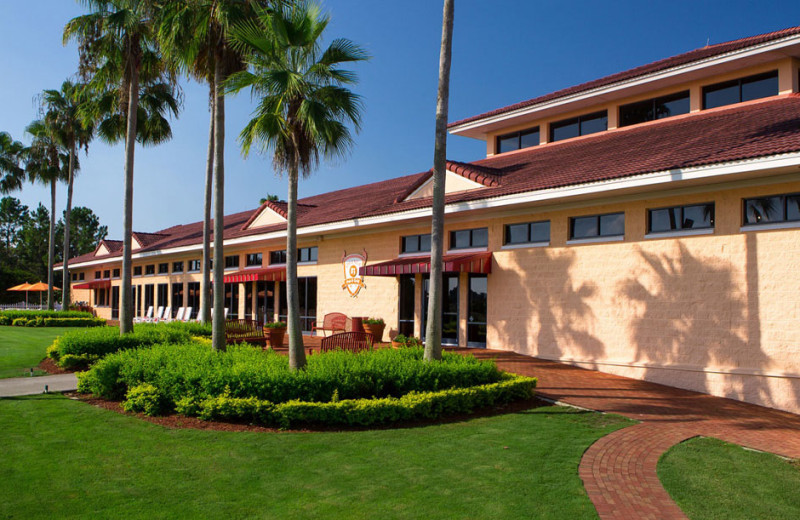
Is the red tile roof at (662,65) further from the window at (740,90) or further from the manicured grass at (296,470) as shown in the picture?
the manicured grass at (296,470)

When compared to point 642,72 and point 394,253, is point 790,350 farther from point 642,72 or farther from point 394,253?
point 394,253

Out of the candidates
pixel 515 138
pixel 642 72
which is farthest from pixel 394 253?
pixel 642 72

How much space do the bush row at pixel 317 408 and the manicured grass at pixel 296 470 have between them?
443 millimetres

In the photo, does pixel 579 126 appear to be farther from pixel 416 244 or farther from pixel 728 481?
pixel 728 481

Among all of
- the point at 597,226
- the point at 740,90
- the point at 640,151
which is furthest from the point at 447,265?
the point at 740,90

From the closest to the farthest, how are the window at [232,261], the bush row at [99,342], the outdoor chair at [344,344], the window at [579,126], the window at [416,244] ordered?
the outdoor chair at [344,344] → the bush row at [99,342] → the window at [416,244] → the window at [579,126] → the window at [232,261]

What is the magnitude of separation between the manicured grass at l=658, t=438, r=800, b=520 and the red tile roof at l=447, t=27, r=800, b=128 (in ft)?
37.9

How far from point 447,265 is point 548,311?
2847mm

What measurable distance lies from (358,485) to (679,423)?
18.9ft

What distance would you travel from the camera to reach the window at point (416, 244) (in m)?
18.7

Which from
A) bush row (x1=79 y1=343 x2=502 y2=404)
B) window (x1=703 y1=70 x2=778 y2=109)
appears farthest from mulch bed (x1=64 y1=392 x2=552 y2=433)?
window (x1=703 y1=70 x2=778 y2=109)

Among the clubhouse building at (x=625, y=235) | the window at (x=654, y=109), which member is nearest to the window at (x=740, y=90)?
the clubhouse building at (x=625, y=235)

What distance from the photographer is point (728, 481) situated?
6.55 meters

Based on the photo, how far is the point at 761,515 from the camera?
564 centimetres
